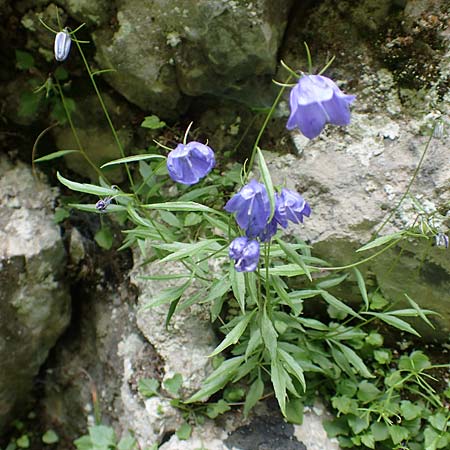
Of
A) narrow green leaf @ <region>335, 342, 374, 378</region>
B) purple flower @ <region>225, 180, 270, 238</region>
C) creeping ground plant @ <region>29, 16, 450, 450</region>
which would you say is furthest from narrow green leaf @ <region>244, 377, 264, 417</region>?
purple flower @ <region>225, 180, 270, 238</region>

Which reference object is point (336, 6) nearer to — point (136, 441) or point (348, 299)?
point (348, 299)

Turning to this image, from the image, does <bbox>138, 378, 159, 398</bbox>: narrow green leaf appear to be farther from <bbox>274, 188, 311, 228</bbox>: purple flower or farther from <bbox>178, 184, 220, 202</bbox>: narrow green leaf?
<bbox>274, 188, 311, 228</bbox>: purple flower

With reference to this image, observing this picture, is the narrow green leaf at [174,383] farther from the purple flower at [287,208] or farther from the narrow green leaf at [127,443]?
the purple flower at [287,208]

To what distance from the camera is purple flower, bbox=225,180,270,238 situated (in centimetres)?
138

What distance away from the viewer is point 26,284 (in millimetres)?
2410

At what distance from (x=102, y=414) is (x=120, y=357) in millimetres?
299

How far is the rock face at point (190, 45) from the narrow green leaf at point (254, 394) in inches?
51.1

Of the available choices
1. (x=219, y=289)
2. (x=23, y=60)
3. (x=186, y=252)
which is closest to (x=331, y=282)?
(x=219, y=289)

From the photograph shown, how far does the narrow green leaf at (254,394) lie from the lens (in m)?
2.07

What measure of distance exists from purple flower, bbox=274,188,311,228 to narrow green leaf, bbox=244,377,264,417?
0.86 metres

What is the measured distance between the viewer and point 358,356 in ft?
7.14

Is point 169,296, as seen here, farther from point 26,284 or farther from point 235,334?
point 26,284

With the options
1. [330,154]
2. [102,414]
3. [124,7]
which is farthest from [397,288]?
[124,7]

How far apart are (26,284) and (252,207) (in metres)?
1.46
